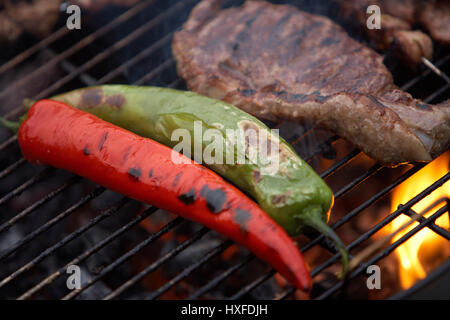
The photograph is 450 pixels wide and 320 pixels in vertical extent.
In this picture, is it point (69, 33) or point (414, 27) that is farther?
point (69, 33)

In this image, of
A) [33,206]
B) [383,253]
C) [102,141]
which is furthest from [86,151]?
[383,253]

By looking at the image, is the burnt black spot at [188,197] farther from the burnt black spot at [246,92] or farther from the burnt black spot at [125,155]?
the burnt black spot at [246,92]

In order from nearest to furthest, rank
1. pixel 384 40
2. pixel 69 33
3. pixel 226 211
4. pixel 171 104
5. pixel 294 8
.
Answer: pixel 226 211 < pixel 171 104 < pixel 384 40 < pixel 294 8 < pixel 69 33

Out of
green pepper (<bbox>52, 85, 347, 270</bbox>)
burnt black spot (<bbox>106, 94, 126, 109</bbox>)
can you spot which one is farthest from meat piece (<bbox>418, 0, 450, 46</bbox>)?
burnt black spot (<bbox>106, 94, 126, 109</bbox>)

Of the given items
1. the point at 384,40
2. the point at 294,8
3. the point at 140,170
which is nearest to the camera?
Result: the point at 140,170

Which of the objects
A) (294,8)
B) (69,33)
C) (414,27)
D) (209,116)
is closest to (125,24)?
(69,33)

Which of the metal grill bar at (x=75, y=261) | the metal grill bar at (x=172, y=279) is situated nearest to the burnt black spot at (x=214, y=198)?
the metal grill bar at (x=172, y=279)
